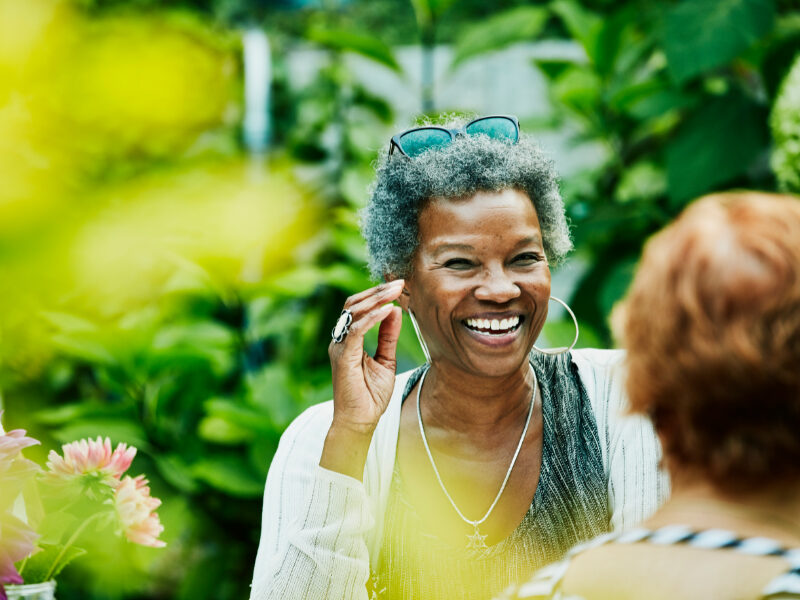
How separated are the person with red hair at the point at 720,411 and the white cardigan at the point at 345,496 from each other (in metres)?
0.69

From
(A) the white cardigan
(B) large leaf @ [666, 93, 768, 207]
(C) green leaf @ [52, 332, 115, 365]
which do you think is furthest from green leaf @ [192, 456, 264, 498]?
(B) large leaf @ [666, 93, 768, 207]

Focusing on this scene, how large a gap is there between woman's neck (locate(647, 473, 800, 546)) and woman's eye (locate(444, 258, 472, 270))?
2.92 feet

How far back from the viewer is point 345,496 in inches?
67.7

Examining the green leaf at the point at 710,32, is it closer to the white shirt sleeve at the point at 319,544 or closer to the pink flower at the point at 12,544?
the white shirt sleeve at the point at 319,544

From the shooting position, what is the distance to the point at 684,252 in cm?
105

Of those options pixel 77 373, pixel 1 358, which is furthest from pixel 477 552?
pixel 77 373

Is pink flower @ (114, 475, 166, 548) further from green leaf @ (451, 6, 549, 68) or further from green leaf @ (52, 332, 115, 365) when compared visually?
green leaf @ (451, 6, 549, 68)

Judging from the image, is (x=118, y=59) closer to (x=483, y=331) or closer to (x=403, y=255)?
(x=403, y=255)

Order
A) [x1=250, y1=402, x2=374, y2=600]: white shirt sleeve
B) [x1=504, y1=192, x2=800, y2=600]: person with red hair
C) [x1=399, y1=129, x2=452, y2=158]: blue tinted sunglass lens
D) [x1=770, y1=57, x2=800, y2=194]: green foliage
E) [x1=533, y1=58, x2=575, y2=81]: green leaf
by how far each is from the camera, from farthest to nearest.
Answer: [x1=533, y1=58, x2=575, y2=81]: green leaf < [x1=770, y1=57, x2=800, y2=194]: green foliage < [x1=399, y1=129, x2=452, y2=158]: blue tinted sunglass lens < [x1=250, y1=402, x2=374, y2=600]: white shirt sleeve < [x1=504, y1=192, x2=800, y2=600]: person with red hair

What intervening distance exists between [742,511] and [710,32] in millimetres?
2123

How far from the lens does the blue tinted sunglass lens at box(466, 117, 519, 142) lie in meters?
1.97

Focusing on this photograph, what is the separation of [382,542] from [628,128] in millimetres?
2192

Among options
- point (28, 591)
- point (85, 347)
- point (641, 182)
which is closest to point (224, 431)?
point (85, 347)

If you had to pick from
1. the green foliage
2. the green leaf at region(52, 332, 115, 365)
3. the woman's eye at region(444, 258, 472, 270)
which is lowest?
the woman's eye at region(444, 258, 472, 270)
